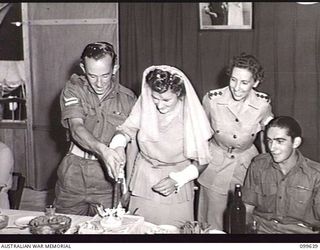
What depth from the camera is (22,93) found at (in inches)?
64.6

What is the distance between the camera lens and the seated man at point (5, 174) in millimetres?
1283

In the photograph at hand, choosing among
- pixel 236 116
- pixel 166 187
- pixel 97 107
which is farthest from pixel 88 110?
pixel 236 116

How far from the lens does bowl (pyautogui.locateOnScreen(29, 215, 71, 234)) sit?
3.35 ft

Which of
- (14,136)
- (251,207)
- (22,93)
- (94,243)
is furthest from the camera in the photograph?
Result: (22,93)

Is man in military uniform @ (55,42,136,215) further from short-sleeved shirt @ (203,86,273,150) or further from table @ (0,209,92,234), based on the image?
short-sleeved shirt @ (203,86,273,150)

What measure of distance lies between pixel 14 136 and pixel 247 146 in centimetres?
67

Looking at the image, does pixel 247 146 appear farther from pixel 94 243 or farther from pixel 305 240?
pixel 94 243

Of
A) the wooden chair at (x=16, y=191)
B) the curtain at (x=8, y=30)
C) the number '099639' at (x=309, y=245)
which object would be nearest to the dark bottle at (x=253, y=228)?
the number '099639' at (x=309, y=245)

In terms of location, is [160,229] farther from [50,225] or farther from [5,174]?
[5,174]

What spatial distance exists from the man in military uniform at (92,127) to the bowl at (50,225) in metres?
0.17

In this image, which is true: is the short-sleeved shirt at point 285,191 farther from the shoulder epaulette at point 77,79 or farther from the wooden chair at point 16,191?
the wooden chair at point 16,191

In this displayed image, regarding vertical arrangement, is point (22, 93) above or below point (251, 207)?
above

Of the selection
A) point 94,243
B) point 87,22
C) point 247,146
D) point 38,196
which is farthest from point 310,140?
point 87,22

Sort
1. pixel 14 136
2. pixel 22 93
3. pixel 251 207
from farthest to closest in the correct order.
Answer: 1. pixel 22 93
2. pixel 14 136
3. pixel 251 207
